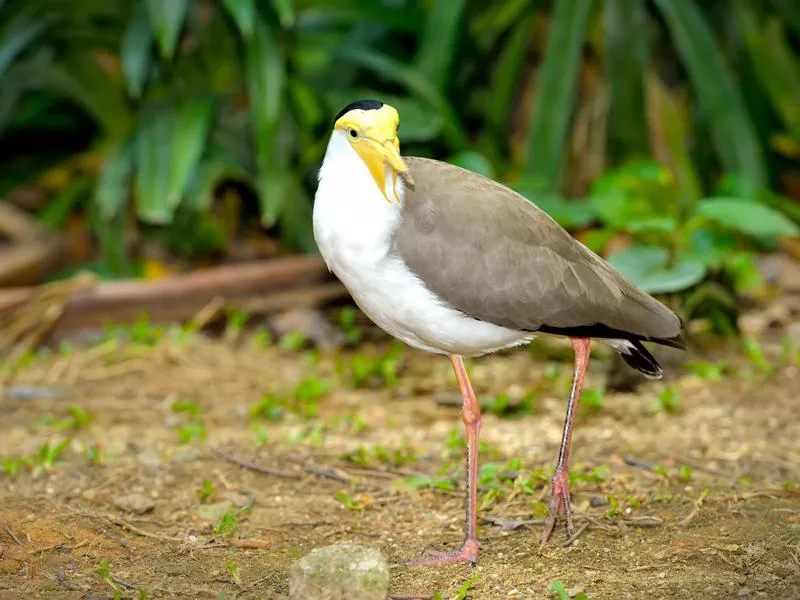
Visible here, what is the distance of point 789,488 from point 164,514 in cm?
218

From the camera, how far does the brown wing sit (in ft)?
10.8

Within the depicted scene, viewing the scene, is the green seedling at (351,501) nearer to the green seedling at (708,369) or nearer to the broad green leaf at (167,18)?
the green seedling at (708,369)

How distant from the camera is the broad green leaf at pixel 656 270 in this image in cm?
482

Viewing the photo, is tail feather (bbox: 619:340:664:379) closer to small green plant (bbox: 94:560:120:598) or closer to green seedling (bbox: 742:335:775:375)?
green seedling (bbox: 742:335:775:375)

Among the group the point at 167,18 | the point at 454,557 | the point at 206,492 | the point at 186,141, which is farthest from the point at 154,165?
the point at 454,557

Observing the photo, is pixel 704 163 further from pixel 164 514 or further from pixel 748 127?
pixel 164 514

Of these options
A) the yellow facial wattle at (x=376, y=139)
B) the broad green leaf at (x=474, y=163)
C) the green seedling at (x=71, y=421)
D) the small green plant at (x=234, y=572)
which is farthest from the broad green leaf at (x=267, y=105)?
the small green plant at (x=234, y=572)

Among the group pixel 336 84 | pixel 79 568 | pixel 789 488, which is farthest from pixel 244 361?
pixel 789 488

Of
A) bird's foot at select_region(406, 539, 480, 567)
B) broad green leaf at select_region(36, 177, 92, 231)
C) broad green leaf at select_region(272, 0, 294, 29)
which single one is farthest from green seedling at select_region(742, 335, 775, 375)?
broad green leaf at select_region(36, 177, 92, 231)

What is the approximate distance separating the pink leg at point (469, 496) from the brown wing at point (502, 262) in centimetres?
35

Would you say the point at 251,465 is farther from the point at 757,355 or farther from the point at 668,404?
the point at 757,355

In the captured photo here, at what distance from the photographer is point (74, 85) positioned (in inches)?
256

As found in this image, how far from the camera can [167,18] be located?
5648 mm

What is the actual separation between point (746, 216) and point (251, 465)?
2607 millimetres
